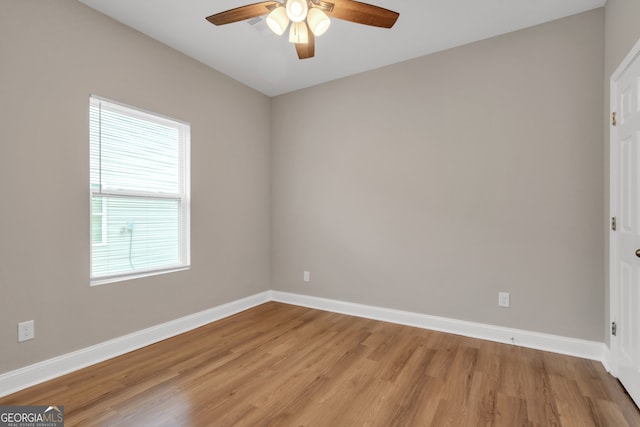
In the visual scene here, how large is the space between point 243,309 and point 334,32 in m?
3.10

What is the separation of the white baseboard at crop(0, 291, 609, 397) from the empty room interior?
2 cm

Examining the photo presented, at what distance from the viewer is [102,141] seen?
248cm

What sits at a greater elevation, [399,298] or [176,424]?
[399,298]

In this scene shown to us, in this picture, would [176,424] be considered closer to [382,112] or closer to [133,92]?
[133,92]

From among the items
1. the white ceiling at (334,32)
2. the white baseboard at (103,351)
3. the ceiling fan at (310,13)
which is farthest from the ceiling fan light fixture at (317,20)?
the white baseboard at (103,351)

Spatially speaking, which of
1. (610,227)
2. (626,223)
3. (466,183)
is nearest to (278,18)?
(466,183)

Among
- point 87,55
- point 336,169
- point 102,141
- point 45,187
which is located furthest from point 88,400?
point 336,169

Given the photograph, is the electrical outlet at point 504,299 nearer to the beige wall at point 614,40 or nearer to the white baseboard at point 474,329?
the white baseboard at point 474,329

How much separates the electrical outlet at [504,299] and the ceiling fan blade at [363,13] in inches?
94.1

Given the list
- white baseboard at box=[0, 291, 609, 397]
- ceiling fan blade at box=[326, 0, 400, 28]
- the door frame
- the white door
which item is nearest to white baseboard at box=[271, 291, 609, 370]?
white baseboard at box=[0, 291, 609, 397]

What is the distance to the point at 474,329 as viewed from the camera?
9.38ft

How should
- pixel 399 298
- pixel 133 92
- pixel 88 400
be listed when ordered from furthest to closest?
1. pixel 399 298
2. pixel 133 92
3. pixel 88 400

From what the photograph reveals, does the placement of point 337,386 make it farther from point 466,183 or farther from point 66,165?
point 66,165

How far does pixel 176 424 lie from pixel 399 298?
227 centimetres
